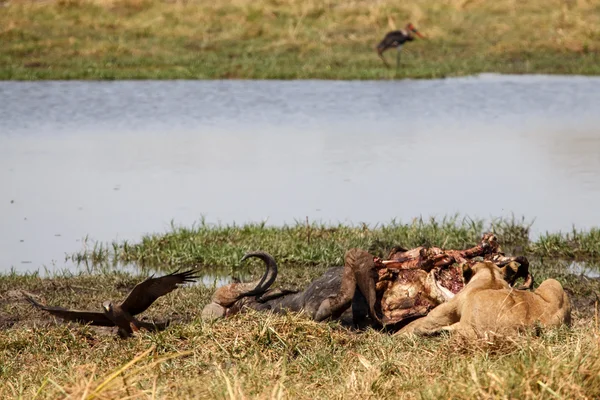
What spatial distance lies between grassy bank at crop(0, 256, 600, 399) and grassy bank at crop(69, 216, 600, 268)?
1.85m

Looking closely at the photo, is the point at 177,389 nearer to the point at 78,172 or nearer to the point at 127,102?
the point at 78,172

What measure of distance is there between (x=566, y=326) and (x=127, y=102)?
51.5 ft

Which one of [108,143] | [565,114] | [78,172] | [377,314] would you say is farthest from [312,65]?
[377,314]

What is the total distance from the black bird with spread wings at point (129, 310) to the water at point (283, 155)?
9.76 ft

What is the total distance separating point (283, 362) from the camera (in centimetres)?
519

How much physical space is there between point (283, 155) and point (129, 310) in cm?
865

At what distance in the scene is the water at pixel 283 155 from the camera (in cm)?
1109

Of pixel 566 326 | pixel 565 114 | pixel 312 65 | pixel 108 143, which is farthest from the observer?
pixel 312 65

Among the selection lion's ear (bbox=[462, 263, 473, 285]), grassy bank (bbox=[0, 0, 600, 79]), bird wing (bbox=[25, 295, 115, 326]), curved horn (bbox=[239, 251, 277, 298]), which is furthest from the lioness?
grassy bank (bbox=[0, 0, 600, 79])

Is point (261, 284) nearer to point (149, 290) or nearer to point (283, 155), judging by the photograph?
point (149, 290)

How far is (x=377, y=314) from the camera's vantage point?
6285 mm

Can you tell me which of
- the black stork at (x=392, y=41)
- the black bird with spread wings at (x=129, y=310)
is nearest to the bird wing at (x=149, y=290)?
the black bird with spread wings at (x=129, y=310)

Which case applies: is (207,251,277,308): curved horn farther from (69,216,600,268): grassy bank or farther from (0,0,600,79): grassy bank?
(0,0,600,79): grassy bank

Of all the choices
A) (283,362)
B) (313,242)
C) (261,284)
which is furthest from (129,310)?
(313,242)
